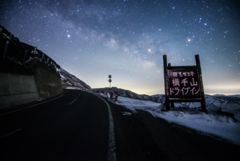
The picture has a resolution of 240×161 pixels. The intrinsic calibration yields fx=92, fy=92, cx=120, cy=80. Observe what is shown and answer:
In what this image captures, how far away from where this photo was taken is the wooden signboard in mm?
6121

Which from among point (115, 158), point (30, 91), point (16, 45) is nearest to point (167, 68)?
point (115, 158)

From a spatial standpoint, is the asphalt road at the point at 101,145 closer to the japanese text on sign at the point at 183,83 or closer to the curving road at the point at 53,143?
the curving road at the point at 53,143

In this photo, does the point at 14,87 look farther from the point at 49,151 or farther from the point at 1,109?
the point at 49,151

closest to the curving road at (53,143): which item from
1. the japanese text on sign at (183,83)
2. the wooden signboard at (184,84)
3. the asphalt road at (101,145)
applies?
the asphalt road at (101,145)

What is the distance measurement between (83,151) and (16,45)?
14.0 m

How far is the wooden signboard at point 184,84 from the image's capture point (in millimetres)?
6121

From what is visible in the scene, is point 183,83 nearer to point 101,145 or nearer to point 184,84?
point 184,84

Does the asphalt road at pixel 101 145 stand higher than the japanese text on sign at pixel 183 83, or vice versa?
the japanese text on sign at pixel 183 83

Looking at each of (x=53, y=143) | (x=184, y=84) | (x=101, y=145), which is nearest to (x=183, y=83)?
(x=184, y=84)

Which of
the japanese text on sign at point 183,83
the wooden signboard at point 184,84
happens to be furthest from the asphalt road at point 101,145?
the japanese text on sign at point 183,83

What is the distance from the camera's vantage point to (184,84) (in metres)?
6.30

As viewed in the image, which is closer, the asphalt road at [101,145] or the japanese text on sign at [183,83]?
the asphalt road at [101,145]

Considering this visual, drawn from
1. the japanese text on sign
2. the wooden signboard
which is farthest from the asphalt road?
the japanese text on sign

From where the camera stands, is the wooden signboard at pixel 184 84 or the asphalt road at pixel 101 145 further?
the wooden signboard at pixel 184 84
